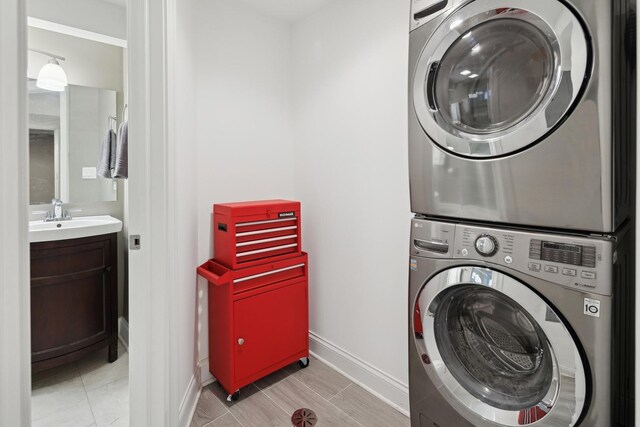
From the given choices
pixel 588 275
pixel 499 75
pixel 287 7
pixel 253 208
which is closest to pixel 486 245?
pixel 588 275

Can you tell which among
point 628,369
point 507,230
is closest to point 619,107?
point 507,230

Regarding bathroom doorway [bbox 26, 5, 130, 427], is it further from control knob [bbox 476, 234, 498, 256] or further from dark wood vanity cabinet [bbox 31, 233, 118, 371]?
control knob [bbox 476, 234, 498, 256]

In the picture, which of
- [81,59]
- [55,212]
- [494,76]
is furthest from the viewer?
[81,59]

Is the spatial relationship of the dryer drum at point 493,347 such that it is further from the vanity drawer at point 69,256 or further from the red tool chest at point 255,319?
the vanity drawer at point 69,256

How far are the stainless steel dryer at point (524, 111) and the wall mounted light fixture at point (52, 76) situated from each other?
7.92 ft

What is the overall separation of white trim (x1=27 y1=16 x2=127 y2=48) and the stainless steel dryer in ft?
7.50

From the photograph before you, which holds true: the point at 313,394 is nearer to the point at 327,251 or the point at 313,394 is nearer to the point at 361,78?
the point at 327,251

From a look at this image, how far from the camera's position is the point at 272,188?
93.2 inches

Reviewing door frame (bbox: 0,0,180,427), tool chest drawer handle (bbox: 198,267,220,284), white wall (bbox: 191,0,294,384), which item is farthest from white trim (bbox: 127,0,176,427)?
white wall (bbox: 191,0,294,384)

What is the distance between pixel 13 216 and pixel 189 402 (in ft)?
4.48

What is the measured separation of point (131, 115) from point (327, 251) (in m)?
1.42

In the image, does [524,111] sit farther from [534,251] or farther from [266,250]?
[266,250]

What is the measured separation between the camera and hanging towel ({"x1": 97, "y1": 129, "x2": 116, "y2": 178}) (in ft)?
7.57

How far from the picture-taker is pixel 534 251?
96 cm
